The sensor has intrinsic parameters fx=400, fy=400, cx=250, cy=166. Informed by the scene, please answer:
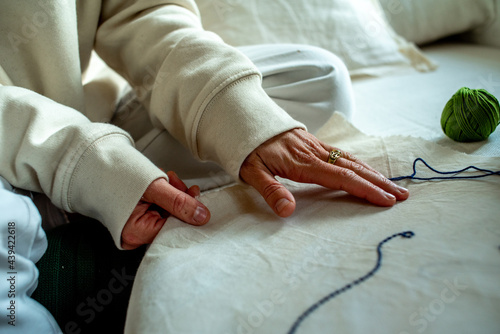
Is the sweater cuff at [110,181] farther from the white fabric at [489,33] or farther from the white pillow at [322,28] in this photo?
the white fabric at [489,33]

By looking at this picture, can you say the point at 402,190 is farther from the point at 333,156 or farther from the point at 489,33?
the point at 489,33

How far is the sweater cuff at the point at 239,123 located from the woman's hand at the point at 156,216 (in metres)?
0.09

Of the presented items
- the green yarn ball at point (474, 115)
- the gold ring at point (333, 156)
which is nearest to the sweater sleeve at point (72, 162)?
the gold ring at point (333, 156)

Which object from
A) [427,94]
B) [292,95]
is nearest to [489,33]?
[427,94]

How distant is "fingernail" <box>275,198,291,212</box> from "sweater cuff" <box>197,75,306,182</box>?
0.30 ft

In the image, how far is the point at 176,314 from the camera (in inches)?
16.4

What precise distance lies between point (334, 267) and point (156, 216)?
0.94 feet

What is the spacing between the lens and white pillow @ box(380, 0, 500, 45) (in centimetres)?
133

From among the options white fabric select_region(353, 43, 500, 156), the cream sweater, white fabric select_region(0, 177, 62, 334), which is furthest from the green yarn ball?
white fabric select_region(0, 177, 62, 334)

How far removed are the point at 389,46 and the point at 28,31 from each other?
101 centimetres

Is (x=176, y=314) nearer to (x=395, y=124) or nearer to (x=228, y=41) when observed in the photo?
(x=395, y=124)

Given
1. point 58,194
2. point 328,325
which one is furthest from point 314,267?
point 58,194

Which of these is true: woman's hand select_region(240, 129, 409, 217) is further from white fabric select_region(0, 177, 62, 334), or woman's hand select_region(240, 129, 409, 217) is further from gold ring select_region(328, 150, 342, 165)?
white fabric select_region(0, 177, 62, 334)

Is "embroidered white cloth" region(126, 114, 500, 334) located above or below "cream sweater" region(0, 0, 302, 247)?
below
